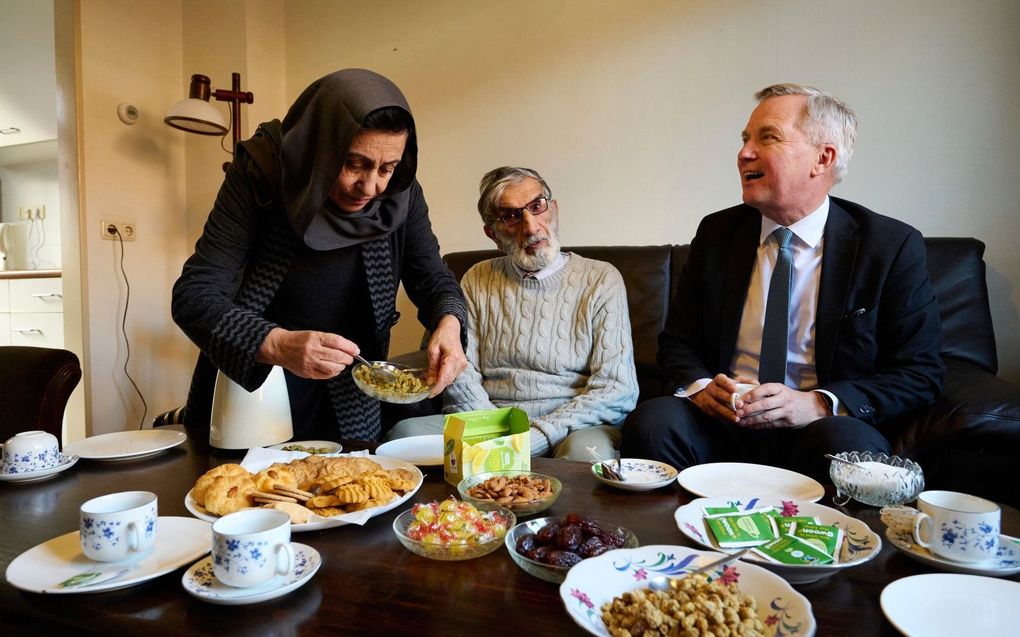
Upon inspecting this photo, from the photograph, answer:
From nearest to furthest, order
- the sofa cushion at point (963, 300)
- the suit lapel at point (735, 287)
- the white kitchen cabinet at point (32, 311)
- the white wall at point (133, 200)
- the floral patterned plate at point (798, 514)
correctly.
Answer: the floral patterned plate at point (798, 514), the suit lapel at point (735, 287), the sofa cushion at point (963, 300), the white wall at point (133, 200), the white kitchen cabinet at point (32, 311)

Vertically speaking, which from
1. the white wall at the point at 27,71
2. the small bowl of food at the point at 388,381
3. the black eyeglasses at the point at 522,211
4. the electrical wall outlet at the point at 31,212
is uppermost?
the white wall at the point at 27,71

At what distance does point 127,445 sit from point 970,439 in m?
1.82

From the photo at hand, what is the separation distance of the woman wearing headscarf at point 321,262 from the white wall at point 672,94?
1196 millimetres

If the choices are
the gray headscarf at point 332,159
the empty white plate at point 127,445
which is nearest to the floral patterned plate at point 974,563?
the gray headscarf at point 332,159

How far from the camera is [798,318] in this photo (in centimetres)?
163

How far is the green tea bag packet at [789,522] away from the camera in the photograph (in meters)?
0.79

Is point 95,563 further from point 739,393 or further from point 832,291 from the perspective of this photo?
point 832,291

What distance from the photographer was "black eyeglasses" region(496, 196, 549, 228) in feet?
6.55

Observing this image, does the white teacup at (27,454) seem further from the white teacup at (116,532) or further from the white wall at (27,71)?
the white wall at (27,71)

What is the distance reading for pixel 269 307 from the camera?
1512 millimetres

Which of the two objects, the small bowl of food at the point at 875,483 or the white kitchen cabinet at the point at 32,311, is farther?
the white kitchen cabinet at the point at 32,311

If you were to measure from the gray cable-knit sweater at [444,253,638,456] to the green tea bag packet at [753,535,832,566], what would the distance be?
100 cm

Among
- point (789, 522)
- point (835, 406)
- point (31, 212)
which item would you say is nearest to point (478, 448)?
point (789, 522)

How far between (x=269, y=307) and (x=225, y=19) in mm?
2368
